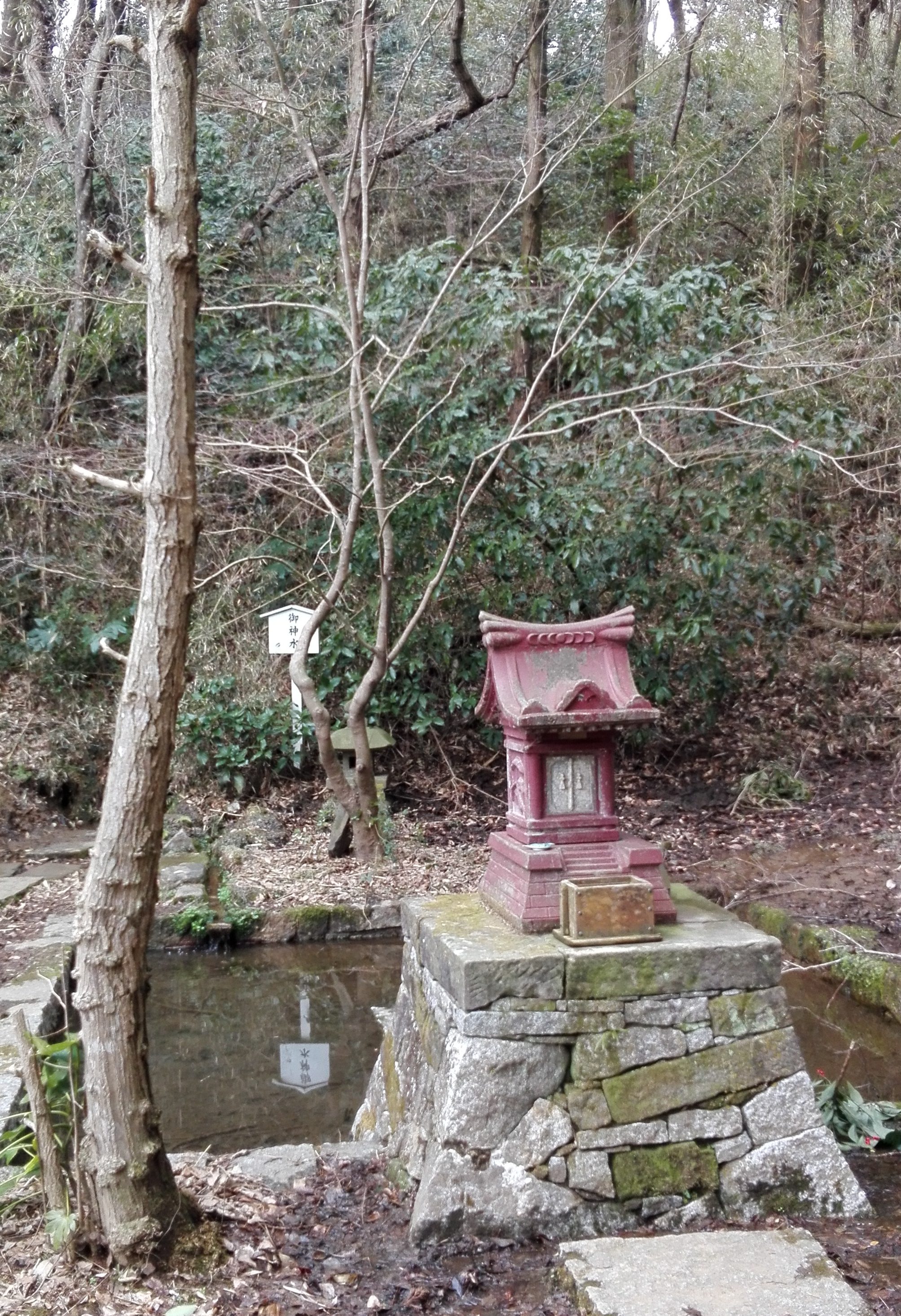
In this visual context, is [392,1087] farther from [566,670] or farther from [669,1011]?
[566,670]

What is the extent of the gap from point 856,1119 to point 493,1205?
4.56ft

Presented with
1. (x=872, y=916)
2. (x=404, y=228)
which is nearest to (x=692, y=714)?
(x=872, y=916)

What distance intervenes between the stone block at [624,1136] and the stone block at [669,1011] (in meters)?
0.27

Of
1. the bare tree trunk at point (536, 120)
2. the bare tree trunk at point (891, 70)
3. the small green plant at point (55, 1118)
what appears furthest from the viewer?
the bare tree trunk at point (891, 70)

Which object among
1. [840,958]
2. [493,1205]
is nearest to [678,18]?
[840,958]

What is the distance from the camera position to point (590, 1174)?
10.0 feet

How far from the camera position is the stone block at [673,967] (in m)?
3.11

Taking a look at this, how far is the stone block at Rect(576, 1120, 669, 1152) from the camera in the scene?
3.06m

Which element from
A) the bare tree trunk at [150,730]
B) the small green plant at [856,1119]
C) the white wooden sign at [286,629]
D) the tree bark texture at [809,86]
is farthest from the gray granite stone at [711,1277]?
the tree bark texture at [809,86]

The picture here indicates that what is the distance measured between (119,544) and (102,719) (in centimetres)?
165

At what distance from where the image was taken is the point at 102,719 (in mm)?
9430

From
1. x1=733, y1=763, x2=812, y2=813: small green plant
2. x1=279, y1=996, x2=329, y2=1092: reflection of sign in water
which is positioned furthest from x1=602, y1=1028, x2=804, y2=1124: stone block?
x1=733, y1=763, x2=812, y2=813: small green plant

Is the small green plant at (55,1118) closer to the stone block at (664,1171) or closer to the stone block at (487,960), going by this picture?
the stone block at (487,960)

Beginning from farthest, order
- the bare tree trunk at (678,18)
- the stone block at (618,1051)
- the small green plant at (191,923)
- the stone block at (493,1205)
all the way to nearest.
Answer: the bare tree trunk at (678,18) → the small green plant at (191,923) → the stone block at (618,1051) → the stone block at (493,1205)
